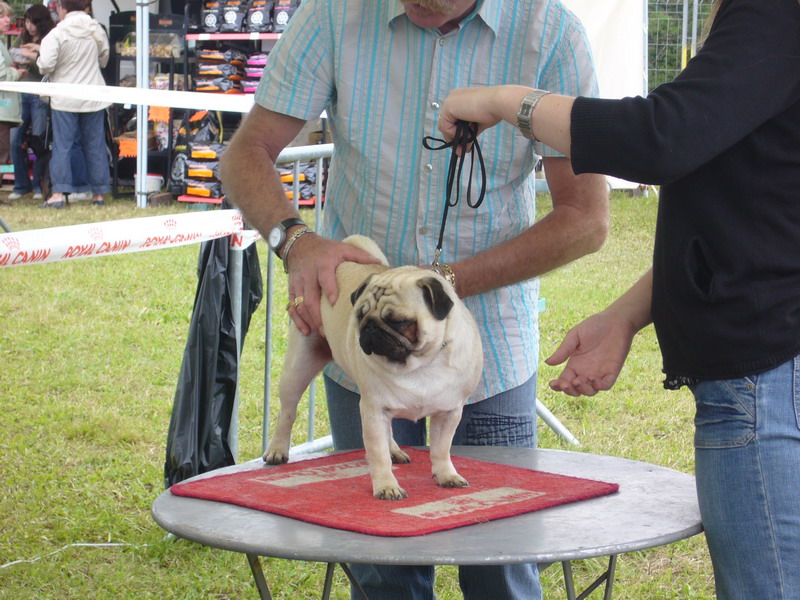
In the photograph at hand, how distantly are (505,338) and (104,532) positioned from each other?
2.87m

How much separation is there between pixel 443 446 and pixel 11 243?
188 cm

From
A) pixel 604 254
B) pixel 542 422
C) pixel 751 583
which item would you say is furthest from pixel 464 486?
pixel 604 254

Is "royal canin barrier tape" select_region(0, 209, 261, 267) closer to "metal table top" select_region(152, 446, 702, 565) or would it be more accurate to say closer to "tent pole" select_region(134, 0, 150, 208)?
"metal table top" select_region(152, 446, 702, 565)

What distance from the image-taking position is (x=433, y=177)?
2.59 meters

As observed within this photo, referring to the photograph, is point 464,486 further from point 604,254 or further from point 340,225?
point 604,254

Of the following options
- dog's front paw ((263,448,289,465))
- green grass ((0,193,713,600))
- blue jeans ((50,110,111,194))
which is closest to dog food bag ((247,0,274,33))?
blue jeans ((50,110,111,194))

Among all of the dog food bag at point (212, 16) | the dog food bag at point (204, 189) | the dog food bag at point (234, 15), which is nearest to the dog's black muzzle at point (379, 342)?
the dog food bag at point (204, 189)

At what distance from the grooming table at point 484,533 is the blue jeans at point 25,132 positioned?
12680 millimetres

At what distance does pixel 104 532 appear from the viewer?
4.71 m

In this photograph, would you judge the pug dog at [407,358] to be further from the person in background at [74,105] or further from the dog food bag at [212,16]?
the dog food bag at [212,16]

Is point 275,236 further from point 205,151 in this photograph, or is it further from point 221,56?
point 221,56

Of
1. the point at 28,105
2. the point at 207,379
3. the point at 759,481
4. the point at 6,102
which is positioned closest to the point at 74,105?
the point at 6,102

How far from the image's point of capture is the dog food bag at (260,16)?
12945mm

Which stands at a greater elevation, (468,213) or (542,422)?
(468,213)
